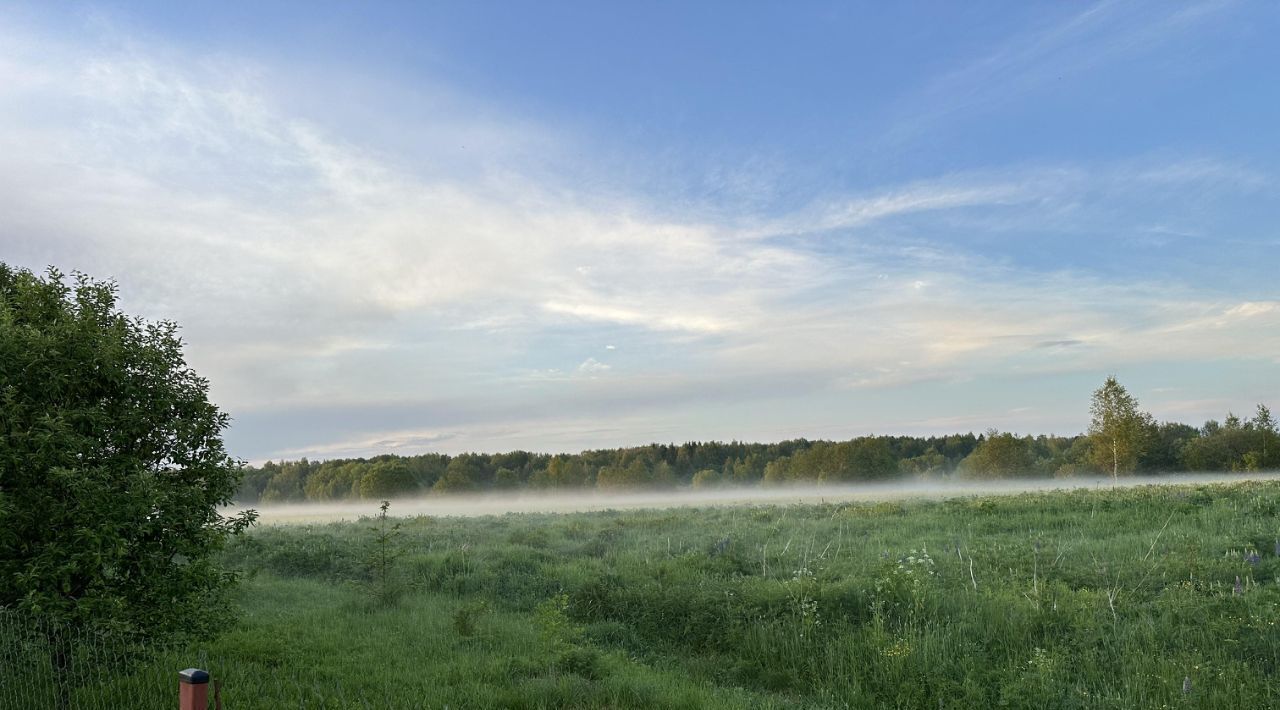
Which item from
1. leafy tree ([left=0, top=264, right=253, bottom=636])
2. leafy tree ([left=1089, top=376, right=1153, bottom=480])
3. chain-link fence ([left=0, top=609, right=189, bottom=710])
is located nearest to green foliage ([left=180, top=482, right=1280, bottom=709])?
chain-link fence ([left=0, top=609, right=189, bottom=710])

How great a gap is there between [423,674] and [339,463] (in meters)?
113

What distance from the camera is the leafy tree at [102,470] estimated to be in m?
8.74

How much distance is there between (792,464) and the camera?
100438mm

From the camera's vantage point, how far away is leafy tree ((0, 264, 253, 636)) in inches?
344

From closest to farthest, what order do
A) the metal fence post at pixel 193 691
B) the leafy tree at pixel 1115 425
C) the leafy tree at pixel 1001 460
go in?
the metal fence post at pixel 193 691 < the leafy tree at pixel 1115 425 < the leafy tree at pixel 1001 460

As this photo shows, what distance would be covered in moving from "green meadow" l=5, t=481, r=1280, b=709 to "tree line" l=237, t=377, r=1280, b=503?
44.6 meters

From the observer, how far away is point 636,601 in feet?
50.3

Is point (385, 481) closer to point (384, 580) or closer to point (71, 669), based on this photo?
point (384, 580)

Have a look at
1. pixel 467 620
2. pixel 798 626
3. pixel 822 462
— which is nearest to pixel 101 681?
pixel 467 620

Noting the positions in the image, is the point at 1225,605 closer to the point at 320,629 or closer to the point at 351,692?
the point at 351,692

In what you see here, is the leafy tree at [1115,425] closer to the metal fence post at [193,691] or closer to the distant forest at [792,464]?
the distant forest at [792,464]

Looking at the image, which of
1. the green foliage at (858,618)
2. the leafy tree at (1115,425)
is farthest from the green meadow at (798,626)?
the leafy tree at (1115,425)

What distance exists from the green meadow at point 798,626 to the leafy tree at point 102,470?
1165 millimetres

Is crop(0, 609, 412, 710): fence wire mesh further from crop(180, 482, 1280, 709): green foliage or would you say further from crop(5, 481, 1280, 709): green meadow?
crop(180, 482, 1280, 709): green foliage
